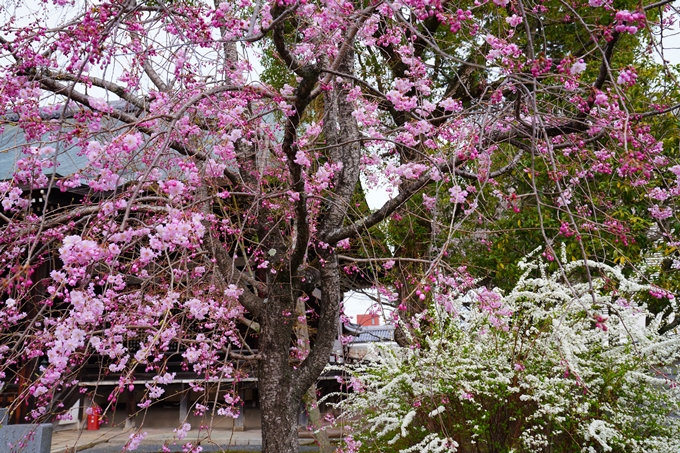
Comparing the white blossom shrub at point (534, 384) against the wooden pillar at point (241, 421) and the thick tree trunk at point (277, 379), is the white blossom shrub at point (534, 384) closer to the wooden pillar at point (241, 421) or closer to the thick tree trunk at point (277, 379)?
the thick tree trunk at point (277, 379)

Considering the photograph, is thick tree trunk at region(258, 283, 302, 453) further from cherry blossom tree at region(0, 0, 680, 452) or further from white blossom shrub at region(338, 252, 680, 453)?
white blossom shrub at region(338, 252, 680, 453)

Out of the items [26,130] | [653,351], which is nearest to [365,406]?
[653,351]

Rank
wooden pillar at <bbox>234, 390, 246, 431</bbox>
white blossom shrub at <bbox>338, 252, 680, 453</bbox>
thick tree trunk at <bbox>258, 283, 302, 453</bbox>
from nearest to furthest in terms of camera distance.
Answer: thick tree trunk at <bbox>258, 283, 302, 453</bbox>
white blossom shrub at <bbox>338, 252, 680, 453</bbox>
wooden pillar at <bbox>234, 390, 246, 431</bbox>

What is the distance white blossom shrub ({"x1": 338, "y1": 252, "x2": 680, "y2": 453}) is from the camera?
4.39m

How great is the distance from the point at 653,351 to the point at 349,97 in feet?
11.5

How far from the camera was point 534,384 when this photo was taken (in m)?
4.30

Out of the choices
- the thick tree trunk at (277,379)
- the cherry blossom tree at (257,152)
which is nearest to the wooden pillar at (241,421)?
the cherry blossom tree at (257,152)

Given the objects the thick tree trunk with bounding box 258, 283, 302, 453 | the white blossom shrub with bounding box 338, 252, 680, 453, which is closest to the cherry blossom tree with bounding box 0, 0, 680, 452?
the thick tree trunk with bounding box 258, 283, 302, 453

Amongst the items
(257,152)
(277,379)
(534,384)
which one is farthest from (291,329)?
(534,384)

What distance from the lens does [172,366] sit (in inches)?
428

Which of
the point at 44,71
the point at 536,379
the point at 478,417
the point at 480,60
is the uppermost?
the point at 480,60

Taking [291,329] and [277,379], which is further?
[291,329]

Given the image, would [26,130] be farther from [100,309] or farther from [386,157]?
[386,157]

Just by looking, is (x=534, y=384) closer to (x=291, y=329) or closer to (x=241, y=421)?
(x=291, y=329)
